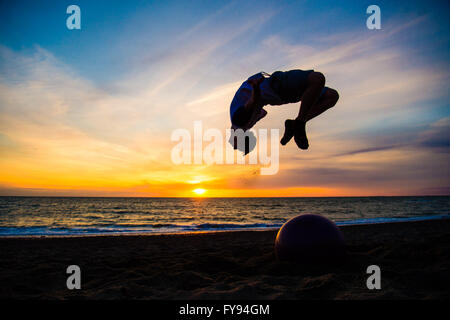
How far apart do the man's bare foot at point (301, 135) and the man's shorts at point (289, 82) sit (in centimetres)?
32

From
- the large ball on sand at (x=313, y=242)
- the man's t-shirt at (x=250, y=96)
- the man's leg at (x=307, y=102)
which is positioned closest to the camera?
the man's leg at (x=307, y=102)

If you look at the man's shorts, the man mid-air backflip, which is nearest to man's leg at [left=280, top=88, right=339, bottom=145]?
the man mid-air backflip

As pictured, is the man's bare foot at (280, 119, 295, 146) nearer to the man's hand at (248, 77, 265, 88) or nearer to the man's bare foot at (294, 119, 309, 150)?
the man's bare foot at (294, 119, 309, 150)

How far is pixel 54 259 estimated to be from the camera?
7.35 m

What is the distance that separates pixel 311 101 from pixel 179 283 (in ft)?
11.7

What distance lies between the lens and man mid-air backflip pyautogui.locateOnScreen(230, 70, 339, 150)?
9.78ft

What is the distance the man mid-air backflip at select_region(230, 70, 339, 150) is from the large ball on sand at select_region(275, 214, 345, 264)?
2835mm

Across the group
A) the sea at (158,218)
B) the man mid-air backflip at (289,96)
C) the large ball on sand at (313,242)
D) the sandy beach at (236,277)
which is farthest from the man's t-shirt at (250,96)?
the sea at (158,218)

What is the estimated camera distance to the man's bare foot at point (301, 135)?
3.03 metres

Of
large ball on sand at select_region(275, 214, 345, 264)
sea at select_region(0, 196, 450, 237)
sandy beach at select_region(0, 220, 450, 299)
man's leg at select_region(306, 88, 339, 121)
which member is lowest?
sea at select_region(0, 196, 450, 237)

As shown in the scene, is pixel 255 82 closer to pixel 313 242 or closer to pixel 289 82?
pixel 289 82

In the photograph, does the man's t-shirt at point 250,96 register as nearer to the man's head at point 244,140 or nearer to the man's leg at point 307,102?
the man's head at point 244,140
